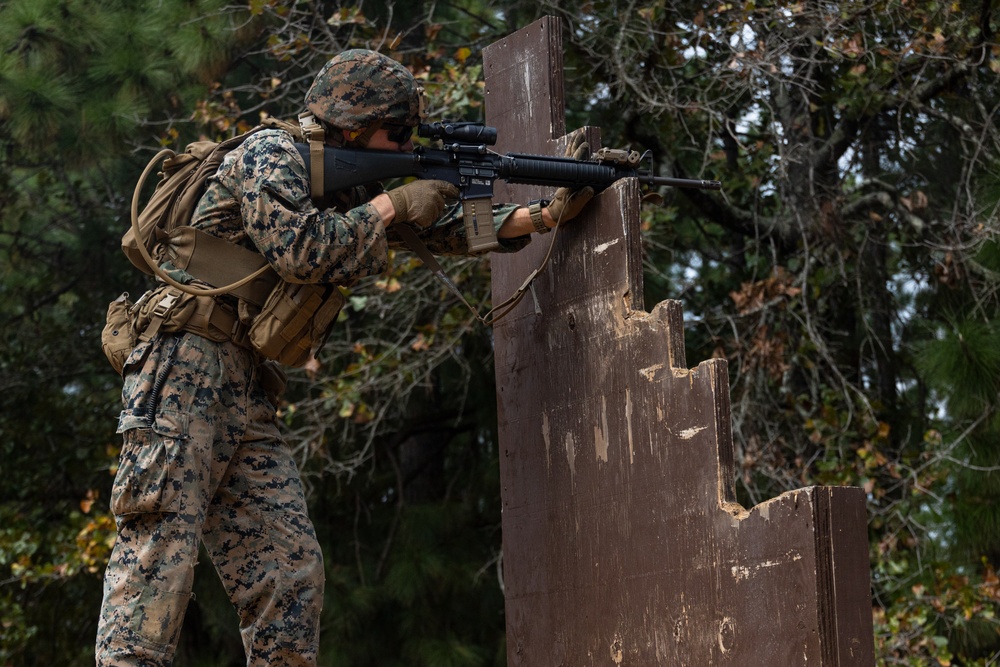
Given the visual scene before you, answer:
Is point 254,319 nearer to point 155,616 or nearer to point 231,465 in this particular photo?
point 231,465

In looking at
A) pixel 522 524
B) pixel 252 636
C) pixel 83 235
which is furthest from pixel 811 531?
pixel 83 235

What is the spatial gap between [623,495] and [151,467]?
1137 mm

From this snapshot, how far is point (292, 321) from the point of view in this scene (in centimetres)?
332

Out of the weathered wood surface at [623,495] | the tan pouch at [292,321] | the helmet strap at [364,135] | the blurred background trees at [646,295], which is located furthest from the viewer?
the blurred background trees at [646,295]

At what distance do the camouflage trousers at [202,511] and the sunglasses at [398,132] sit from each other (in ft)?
2.19

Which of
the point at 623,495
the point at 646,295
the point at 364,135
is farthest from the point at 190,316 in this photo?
the point at 646,295

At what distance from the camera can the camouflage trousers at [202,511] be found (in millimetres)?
3184

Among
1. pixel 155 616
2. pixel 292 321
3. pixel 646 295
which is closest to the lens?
pixel 155 616

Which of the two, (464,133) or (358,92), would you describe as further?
(464,133)

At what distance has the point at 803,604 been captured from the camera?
2785 mm

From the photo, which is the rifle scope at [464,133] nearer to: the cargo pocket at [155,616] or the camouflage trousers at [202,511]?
the camouflage trousers at [202,511]

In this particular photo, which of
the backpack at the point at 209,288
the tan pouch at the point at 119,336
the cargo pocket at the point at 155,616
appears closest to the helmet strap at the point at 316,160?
the backpack at the point at 209,288

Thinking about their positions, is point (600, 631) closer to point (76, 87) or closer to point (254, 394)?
point (254, 394)

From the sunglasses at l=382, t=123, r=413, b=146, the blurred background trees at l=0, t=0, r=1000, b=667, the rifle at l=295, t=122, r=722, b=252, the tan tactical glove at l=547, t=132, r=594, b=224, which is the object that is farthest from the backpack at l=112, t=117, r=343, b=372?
the blurred background trees at l=0, t=0, r=1000, b=667
